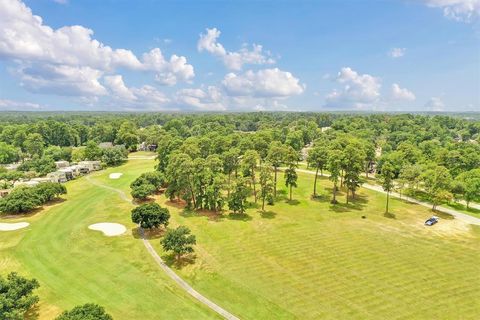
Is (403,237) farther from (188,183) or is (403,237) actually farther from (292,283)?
(188,183)

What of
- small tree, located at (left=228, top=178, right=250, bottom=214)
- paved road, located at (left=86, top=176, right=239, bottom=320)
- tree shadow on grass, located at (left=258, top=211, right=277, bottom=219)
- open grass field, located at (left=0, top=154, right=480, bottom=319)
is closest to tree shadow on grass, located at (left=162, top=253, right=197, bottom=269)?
open grass field, located at (left=0, top=154, right=480, bottom=319)

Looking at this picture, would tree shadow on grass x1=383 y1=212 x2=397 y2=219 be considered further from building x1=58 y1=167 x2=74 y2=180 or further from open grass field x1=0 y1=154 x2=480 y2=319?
building x1=58 y1=167 x2=74 y2=180

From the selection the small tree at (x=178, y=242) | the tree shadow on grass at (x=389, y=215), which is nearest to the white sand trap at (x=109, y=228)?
the small tree at (x=178, y=242)

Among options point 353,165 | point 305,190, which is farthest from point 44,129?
point 353,165

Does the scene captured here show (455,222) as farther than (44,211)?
No

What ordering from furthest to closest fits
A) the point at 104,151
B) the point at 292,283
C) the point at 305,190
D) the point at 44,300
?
the point at 104,151 < the point at 305,190 < the point at 292,283 < the point at 44,300

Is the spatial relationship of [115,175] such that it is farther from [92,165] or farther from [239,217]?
[239,217]

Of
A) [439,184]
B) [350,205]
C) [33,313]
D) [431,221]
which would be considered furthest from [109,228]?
[439,184]

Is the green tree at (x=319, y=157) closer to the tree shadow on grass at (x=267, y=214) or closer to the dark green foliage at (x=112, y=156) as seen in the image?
the tree shadow on grass at (x=267, y=214)
